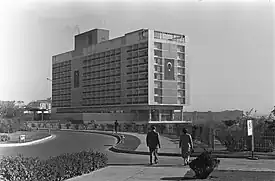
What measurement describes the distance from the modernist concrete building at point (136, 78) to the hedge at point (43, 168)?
2998 inches

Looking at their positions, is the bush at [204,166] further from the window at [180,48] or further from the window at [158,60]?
the window at [180,48]

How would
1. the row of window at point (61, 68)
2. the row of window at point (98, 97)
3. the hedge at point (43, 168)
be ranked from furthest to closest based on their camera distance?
1. the row of window at point (61, 68)
2. the row of window at point (98, 97)
3. the hedge at point (43, 168)

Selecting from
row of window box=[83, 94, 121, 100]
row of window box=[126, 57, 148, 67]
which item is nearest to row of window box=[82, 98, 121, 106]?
row of window box=[83, 94, 121, 100]

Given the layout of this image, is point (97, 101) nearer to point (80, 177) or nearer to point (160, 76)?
point (160, 76)

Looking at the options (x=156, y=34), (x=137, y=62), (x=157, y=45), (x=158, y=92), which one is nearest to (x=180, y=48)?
Answer: (x=157, y=45)

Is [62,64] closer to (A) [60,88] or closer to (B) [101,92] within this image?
(A) [60,88]

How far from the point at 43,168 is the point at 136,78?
87.0 meters

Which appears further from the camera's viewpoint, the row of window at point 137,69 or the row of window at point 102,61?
the row of window at point 102,61

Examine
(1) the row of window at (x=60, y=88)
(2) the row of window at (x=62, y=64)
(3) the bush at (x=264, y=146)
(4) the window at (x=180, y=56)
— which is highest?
(2) the row of window at (x=62, y=64)

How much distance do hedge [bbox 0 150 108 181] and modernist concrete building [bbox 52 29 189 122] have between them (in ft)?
250

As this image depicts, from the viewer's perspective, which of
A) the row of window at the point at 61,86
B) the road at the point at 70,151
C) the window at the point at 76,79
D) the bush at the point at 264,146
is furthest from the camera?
the row of window at the point at 61,86

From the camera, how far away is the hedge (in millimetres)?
9852

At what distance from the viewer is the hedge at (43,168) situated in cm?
A: 985

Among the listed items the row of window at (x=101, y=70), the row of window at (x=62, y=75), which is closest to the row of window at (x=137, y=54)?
the row of window at (x=101, y=70)
